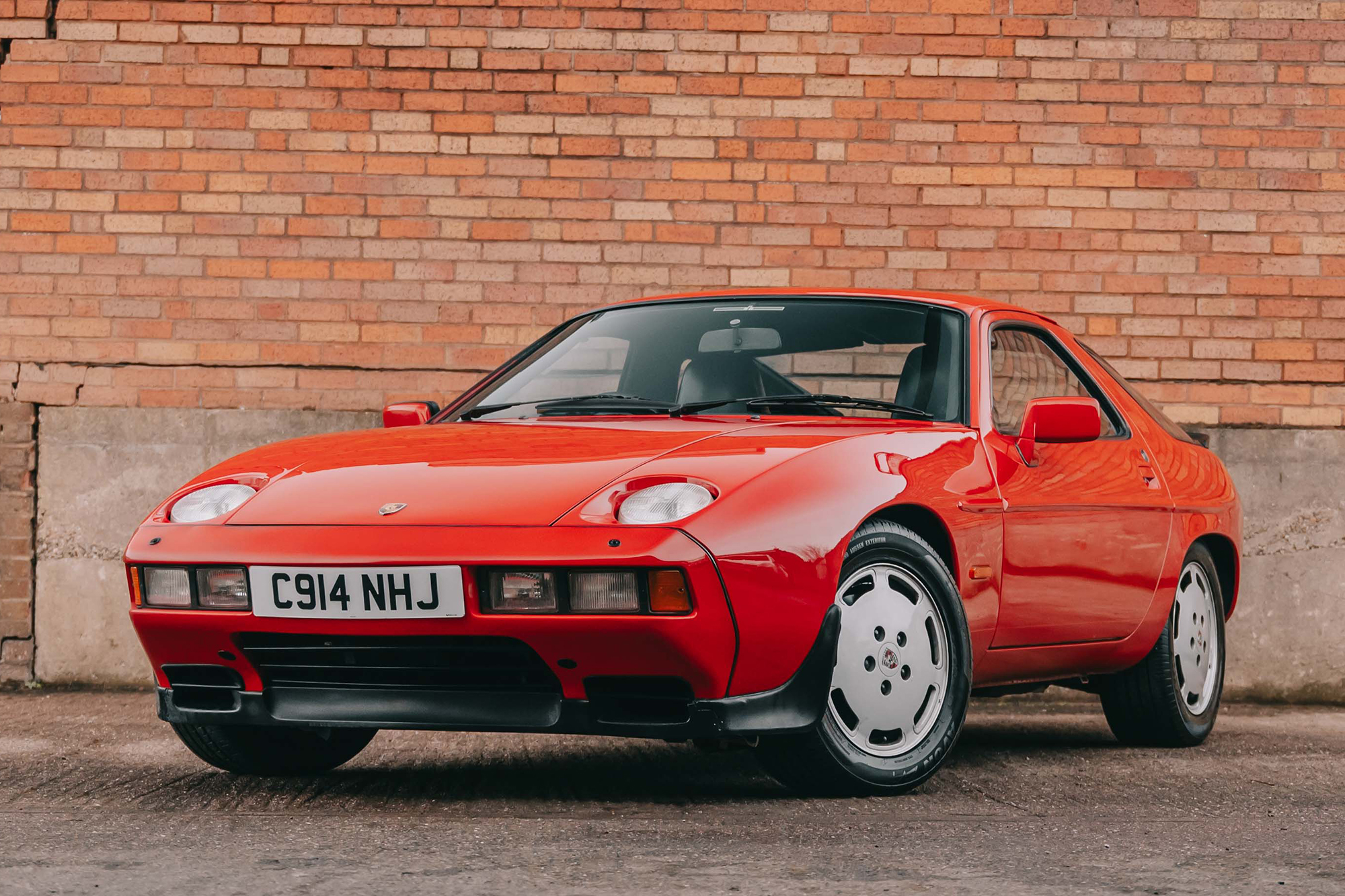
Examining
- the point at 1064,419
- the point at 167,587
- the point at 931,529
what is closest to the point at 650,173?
the point at 1064,419

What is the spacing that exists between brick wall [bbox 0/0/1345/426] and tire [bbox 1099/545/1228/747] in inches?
82.3

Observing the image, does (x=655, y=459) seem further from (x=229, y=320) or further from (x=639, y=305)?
(x=229, y=320)

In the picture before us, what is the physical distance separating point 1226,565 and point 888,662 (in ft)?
8.30

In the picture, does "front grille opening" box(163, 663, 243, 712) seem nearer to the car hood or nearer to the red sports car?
the red sports car

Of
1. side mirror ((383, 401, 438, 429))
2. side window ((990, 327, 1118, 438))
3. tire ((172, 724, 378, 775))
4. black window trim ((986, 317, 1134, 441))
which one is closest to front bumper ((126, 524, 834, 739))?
tire ((172, 724, 378, 775))

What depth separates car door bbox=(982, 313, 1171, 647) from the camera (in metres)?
4.66

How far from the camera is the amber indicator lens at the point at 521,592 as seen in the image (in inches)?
142

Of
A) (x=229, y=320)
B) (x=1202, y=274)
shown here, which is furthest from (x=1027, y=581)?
(x=229, y=320)

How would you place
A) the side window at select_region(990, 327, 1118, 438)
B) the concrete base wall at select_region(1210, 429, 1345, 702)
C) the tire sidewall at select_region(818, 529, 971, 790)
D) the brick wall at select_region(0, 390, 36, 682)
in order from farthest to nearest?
1. the concrete base wall at select_region(1210, 429, 1345, 702)
2. the brick wall at select_region(0, 390, 36, 682)
3. the side window at select_region(990, 327, 1118, 438)
4. the tire sidewall at select_region(818, 529, 971, 790)

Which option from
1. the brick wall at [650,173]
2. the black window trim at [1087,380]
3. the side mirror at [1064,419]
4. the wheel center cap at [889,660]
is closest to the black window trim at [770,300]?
the side mirror at [1064,419]

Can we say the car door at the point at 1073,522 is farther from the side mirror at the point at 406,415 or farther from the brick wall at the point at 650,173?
the brick wall at the point at 650,173

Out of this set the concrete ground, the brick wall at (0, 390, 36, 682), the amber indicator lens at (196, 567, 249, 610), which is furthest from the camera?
the brick wall at (0, 390, 36, 682)

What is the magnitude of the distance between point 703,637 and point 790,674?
0.26 m

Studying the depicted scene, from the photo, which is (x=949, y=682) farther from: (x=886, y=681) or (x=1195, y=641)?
(x=1195, y=641)
